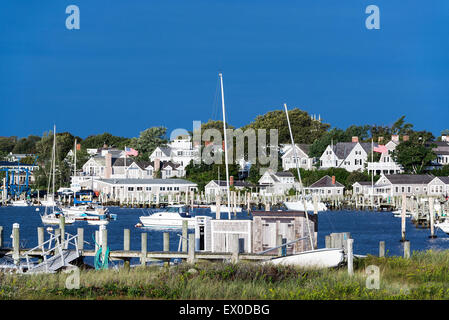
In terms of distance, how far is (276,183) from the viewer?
384 feet

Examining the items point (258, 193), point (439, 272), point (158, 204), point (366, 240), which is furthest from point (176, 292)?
point (258, 193)

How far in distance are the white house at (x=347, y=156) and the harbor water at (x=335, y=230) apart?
23.2 metres

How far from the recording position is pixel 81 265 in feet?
105

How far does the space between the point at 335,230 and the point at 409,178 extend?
134 feet

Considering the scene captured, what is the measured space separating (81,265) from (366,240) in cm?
3199

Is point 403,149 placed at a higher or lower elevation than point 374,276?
higher

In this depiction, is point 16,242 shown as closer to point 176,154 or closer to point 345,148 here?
point 345,148

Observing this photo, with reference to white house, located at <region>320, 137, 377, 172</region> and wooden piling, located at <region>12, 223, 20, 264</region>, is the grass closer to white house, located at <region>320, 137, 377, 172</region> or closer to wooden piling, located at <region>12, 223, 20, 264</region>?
wooden piling, located at <region>12, 223, 20, 264</region>

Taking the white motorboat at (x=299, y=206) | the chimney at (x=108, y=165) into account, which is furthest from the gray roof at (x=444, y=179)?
the chimney at (x=108, y=165)

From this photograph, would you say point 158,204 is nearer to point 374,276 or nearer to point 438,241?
point 438,241

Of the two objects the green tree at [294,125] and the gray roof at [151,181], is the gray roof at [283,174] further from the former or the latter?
the green tree at [294,125]

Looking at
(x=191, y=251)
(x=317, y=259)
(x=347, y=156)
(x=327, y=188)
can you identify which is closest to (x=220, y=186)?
(x=327, y=188)

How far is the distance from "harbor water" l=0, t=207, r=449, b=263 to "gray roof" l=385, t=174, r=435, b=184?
31.4 ft

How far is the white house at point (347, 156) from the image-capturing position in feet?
401
